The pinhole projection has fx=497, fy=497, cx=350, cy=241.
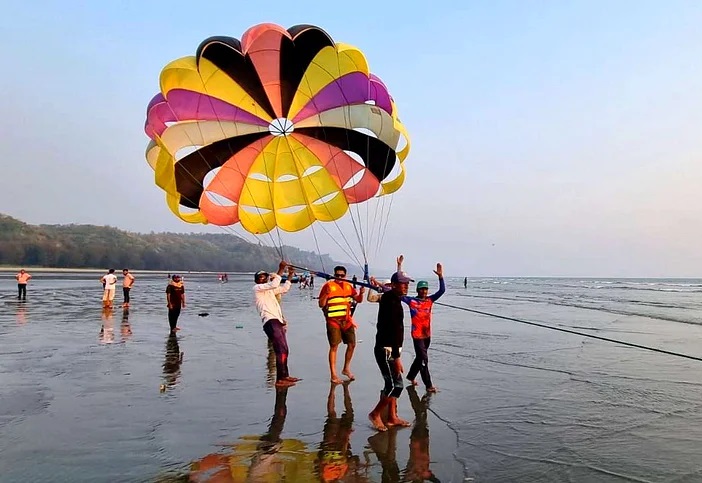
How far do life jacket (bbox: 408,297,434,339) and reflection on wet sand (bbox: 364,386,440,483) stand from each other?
150 centimetres

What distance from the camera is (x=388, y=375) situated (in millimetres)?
5488

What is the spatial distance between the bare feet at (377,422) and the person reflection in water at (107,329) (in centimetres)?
752

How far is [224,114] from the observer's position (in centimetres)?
998

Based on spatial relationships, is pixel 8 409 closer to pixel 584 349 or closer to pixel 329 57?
pixel 329 57

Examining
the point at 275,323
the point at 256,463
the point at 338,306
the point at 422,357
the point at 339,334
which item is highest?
the point at 338,306

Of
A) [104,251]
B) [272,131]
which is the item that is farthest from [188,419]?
[104,251]

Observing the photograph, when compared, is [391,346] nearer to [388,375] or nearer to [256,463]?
[388,375]

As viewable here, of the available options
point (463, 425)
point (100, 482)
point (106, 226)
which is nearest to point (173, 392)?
point (100, 482)

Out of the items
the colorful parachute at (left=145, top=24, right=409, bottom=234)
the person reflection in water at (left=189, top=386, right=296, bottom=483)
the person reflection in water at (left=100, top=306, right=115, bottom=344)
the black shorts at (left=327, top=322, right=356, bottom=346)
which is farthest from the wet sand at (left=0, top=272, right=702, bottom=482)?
the colorful parachute at (left=145, top=24, right=409, bottom=234)

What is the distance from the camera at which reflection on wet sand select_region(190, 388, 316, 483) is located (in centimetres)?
391

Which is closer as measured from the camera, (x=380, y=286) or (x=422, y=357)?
(x=380, y=286)

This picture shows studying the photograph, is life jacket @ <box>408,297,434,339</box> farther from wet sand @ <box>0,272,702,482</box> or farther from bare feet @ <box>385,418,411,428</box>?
bare feet @ <box>385,418,411,428</box>

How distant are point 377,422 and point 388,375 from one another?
526 millimetres

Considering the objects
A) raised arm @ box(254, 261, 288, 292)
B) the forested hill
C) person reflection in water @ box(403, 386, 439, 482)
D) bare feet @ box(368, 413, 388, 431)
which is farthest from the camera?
the forested hill
